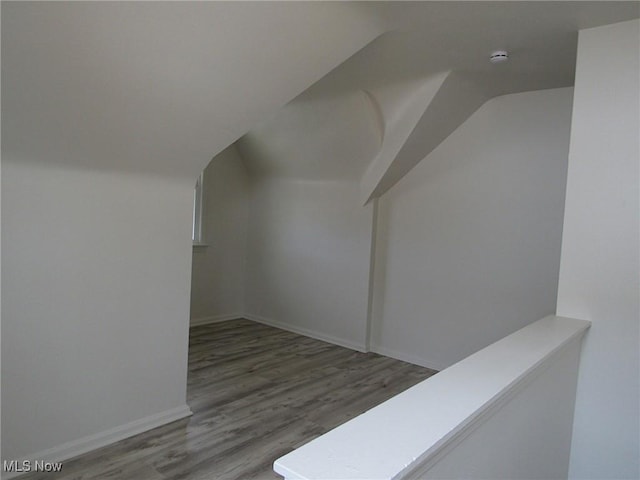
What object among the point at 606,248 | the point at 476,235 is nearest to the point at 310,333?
the point at 476,235

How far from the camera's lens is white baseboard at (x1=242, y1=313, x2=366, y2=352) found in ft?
14.5

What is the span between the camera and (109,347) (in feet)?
7.75

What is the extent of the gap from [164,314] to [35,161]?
3.63 ft

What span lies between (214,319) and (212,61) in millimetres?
3781

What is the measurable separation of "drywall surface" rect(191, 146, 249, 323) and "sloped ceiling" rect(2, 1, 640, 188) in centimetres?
234

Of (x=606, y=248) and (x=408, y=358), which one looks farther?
(x=408, y=358)

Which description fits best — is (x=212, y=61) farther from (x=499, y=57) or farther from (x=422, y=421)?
(x=499, y=57)

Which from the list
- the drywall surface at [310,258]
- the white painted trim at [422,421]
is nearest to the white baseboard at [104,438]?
the white painted trim at [422,421]

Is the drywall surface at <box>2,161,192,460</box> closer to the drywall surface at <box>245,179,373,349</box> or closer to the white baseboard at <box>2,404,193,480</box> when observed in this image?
the white baseboard at <box>2,404,193,480</box>

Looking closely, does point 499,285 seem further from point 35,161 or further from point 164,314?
point 35,161

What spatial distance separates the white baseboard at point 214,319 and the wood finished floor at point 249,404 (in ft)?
0.51

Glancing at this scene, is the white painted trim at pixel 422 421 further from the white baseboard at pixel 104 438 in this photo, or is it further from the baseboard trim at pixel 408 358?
the baseboard trim at pixel 408 358

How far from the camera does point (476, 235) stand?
368 cm

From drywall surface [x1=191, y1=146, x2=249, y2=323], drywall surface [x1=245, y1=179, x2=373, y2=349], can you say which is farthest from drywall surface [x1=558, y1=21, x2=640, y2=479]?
drywall surface [x1=191, y1=146, x2=249, y2=323]
